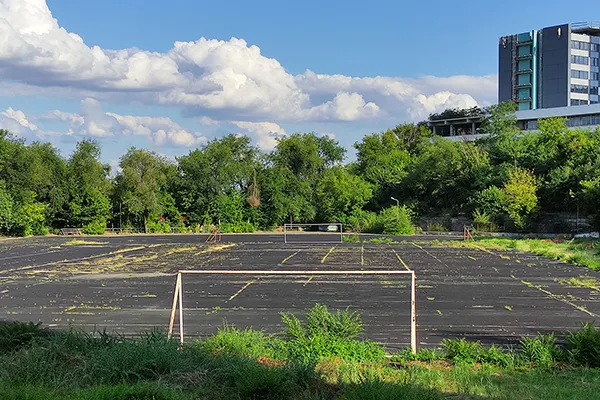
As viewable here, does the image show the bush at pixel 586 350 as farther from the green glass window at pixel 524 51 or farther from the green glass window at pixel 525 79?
the green glass window at pixel 524 51

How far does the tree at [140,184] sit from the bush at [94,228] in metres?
3.65

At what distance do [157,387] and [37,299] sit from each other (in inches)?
482

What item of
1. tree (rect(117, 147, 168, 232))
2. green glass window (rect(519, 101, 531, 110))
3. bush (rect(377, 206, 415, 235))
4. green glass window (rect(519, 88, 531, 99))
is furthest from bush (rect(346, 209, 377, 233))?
green glass window (rect(519, 88, 531, 99))

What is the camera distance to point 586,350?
834 cm

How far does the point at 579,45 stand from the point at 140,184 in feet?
274

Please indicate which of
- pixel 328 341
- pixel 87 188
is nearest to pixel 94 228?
pixel 87 188

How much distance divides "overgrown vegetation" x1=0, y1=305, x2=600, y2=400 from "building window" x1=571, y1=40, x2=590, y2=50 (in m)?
109

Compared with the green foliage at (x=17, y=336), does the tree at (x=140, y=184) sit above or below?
above

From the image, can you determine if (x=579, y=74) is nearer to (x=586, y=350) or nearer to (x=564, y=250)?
(x=564, y=250)

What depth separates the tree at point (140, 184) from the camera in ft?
220

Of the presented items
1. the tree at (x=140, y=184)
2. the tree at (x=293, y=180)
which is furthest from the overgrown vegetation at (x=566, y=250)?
the tree at (x=140, y=184)

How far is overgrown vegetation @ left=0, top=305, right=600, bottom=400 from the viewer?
5746 mm

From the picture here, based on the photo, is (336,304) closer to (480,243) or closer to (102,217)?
(480,243)

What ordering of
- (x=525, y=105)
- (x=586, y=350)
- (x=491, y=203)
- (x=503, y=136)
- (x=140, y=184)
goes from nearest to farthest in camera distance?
(x=586, y=350) < (x=491, y=203) < (x=140, y=184) < (x=503, y=136) < (x=525, y=105)
